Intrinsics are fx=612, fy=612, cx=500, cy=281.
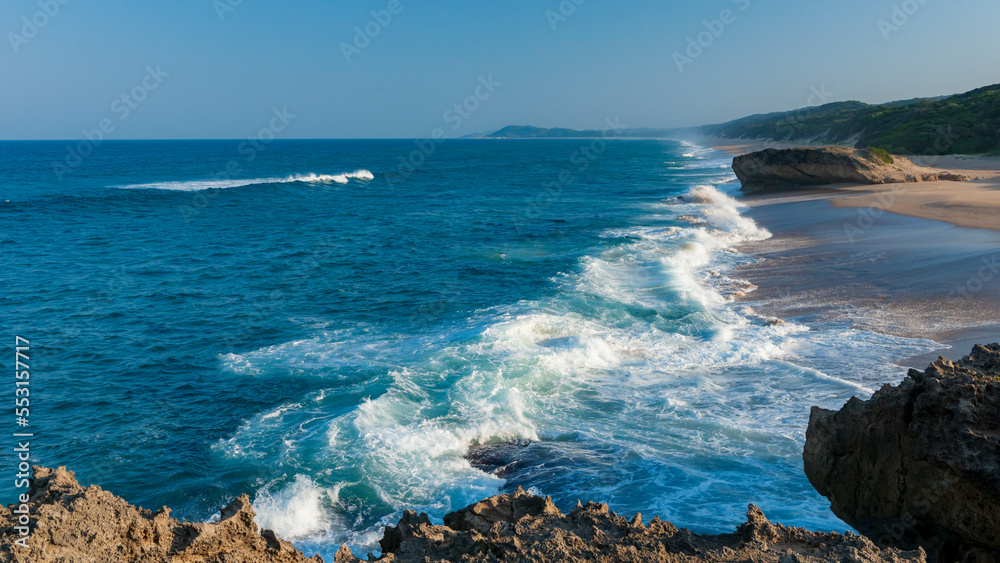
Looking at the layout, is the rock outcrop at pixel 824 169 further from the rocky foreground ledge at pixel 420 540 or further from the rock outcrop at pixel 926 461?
the rocky foreground ledge at pixel 420 540

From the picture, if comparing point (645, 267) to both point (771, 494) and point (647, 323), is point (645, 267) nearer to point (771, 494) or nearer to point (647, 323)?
point (647, 323)

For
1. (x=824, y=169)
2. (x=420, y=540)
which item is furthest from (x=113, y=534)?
(x=824, y=169)

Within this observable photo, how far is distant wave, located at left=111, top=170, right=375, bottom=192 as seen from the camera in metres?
55.1

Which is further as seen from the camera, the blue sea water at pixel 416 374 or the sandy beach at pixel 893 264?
the sandy beach at pixel 893 264

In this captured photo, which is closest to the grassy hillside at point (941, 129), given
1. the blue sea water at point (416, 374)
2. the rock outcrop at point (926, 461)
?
the blue sea water at point (416, 374)

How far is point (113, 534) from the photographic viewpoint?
13.8ft

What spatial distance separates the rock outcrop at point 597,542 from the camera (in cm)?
434

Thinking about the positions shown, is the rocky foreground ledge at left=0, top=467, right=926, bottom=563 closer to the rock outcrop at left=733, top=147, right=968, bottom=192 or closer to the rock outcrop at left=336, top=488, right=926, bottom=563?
the rock outcrop at left=336, top=488, right=926, bottom=563

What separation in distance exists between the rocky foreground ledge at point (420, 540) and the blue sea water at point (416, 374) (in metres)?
2.79

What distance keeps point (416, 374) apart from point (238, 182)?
183 ft

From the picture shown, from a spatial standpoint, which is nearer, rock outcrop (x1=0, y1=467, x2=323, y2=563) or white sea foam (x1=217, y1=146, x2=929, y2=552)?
rock outcrop (x1=0, y1=467, x2=323, y2=563)

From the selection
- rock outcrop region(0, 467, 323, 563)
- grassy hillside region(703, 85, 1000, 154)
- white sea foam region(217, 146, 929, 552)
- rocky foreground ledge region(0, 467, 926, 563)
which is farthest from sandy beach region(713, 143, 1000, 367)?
grassy hillside region(703, 85, 1000, 154)

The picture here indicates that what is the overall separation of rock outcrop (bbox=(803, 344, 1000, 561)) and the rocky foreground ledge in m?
1.07

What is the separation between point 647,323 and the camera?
15.6 meters
